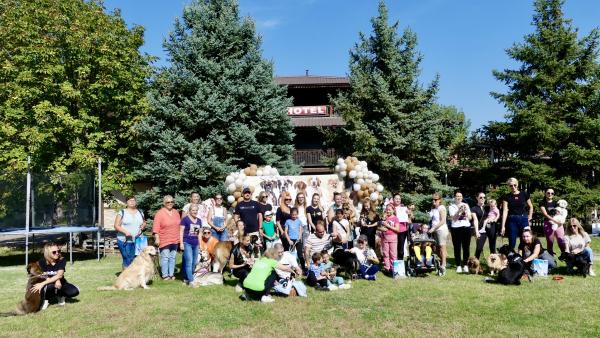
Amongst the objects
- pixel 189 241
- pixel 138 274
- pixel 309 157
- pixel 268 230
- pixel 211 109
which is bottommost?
pixel 138 274

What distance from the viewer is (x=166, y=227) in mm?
9516

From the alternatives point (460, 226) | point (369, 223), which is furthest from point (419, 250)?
point (369, 223)

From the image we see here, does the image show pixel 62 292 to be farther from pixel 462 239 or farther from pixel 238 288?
pixel 462 239

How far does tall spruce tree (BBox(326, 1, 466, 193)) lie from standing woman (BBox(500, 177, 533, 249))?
27.2 feet

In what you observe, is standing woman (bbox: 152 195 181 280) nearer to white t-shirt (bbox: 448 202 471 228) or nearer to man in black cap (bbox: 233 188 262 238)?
man in black cap (bbox: 233 188 262 238)

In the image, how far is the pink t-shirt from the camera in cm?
950

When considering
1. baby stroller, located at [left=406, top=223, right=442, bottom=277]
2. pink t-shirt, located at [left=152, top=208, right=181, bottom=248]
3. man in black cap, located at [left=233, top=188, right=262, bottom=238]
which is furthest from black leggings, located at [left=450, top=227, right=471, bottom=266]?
pink t-shirt, located at [left=152, top=208, right=181, bottom=248]

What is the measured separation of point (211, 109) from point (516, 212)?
10437 mm

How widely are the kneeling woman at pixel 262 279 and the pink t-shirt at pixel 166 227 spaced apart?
2367 millimetres

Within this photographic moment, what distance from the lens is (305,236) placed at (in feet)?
33.6

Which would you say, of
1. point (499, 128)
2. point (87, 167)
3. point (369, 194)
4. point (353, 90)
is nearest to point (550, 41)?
point (499, 128)

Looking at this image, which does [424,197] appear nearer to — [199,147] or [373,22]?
[373,22]

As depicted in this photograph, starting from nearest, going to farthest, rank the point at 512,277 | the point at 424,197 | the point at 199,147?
the point at 512,277 < the point at 199,147 < the point at 424,197

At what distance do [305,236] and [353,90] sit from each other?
10.7m
